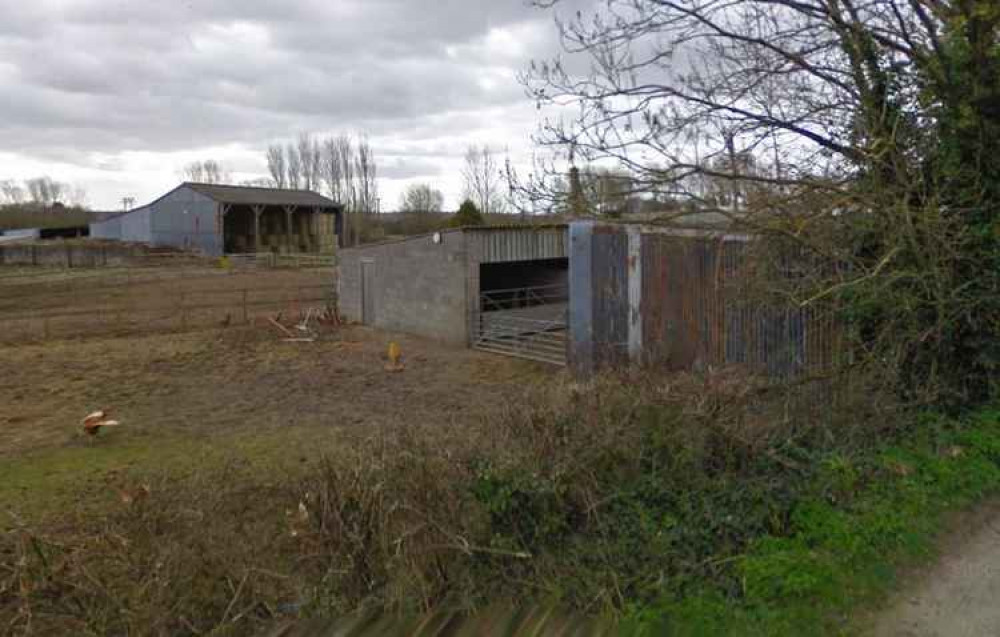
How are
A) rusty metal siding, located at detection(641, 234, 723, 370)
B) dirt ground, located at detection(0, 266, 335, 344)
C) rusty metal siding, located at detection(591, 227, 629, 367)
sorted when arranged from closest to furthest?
rusty metal siding, located at detection(641, 234, 723, 370) < rusty metal siding, located at detection(591, 227, 629, 367) < dirt ground, located at detection(0, 266, 335, 344)

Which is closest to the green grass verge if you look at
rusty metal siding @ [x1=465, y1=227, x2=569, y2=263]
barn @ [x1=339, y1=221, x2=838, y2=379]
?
barn @ [x1=339, y1=221, x2=838, y2=379]

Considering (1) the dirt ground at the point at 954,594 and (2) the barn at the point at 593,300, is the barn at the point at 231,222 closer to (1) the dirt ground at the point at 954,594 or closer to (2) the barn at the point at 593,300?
(2) the barn at the point at 593,300

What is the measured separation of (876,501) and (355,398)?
34.0ft

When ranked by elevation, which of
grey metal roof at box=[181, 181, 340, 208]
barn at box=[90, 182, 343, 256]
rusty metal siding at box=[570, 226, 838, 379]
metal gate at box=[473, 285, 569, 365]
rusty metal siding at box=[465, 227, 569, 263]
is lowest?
metal gate at box=[473, 285, 569, 365]

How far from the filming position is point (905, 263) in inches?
261

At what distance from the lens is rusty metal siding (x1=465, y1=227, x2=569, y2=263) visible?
20.0 m

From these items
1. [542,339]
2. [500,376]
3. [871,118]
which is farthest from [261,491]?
[542,339]

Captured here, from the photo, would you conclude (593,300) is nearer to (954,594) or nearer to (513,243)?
(513,243)

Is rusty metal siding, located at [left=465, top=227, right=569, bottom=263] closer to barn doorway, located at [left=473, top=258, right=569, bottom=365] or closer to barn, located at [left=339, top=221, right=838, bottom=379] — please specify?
barn, located at [left=339, top=221, right=838, bottom=379]

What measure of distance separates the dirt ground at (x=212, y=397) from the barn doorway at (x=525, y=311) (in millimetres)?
687

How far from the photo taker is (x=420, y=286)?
71.3ft

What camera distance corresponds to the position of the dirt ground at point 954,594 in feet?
11.4

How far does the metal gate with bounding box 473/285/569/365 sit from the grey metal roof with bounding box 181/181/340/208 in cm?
3653

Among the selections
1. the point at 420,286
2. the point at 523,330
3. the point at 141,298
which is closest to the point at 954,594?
the point at 523,330
